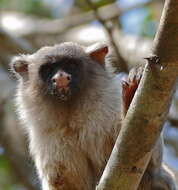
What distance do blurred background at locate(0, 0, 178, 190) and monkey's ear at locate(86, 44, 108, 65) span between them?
1967 mm

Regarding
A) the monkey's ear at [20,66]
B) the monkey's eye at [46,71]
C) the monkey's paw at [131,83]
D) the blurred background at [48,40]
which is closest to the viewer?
→ the monkey's paw at [131,83]

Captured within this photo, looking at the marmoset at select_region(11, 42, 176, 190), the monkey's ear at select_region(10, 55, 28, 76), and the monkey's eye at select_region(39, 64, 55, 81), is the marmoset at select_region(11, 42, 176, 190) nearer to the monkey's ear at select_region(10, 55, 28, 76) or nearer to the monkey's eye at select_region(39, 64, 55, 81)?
the monkey's eye at select_region(39, 64, 55, 81)

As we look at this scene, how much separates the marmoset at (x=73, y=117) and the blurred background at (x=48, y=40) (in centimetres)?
220

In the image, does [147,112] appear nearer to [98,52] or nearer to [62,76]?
[62,76]

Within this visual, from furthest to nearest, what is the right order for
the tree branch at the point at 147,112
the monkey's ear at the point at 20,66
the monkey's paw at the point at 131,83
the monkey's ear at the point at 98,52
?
the monkey's ear at the point at 20,66
the monkey's ear at the point at 98,52
the monkey's paw at the point at 131,83
the tree branch at the point at 147,112

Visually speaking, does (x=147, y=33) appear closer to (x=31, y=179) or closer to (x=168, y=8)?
(x=31, y=179)

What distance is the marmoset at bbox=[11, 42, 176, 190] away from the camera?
6012mm

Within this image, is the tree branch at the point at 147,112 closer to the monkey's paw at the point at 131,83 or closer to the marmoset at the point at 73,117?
the monkey's paw at the point at 131,83

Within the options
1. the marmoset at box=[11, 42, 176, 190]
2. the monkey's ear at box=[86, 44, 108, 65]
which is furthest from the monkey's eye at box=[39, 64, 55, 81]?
the monkey's ear at box=[86, 44, 108, 65]

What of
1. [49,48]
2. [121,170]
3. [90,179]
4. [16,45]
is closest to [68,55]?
[49,48]

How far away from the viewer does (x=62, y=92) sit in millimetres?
6156

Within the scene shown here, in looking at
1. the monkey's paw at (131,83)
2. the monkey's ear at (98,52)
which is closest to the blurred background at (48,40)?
the monkey's ear at (98,52)

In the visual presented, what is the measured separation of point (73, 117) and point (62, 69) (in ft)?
1.57

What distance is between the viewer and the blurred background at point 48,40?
9.69 metres
